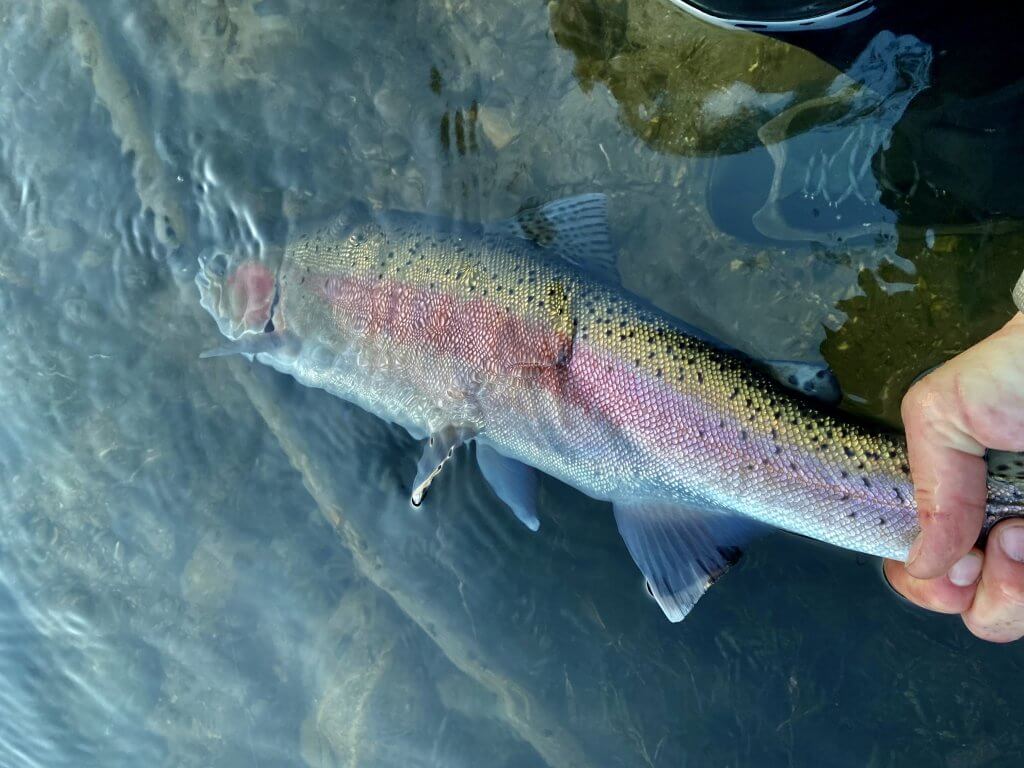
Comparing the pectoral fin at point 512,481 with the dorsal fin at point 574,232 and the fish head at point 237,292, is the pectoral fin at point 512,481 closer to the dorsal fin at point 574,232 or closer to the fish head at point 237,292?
the dorsal fin at point 574,232

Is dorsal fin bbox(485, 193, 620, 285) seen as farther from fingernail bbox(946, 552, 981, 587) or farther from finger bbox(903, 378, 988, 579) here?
fingernail bbox(946, 552, 981, 587)

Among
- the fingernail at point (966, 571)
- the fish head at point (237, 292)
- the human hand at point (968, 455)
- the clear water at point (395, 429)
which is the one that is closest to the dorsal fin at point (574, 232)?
the clear water at point (395, 429)

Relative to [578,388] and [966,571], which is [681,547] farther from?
[966,571]

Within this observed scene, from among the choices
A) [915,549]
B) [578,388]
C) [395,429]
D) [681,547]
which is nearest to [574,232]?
[578,388]

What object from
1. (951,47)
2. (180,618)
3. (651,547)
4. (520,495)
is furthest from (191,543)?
(951,47)

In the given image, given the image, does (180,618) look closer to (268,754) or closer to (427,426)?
(268,754)


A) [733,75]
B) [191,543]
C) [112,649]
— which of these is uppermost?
[733,75]

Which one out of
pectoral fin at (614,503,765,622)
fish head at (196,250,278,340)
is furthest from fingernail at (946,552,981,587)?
fish head at (196,250,278,340)
